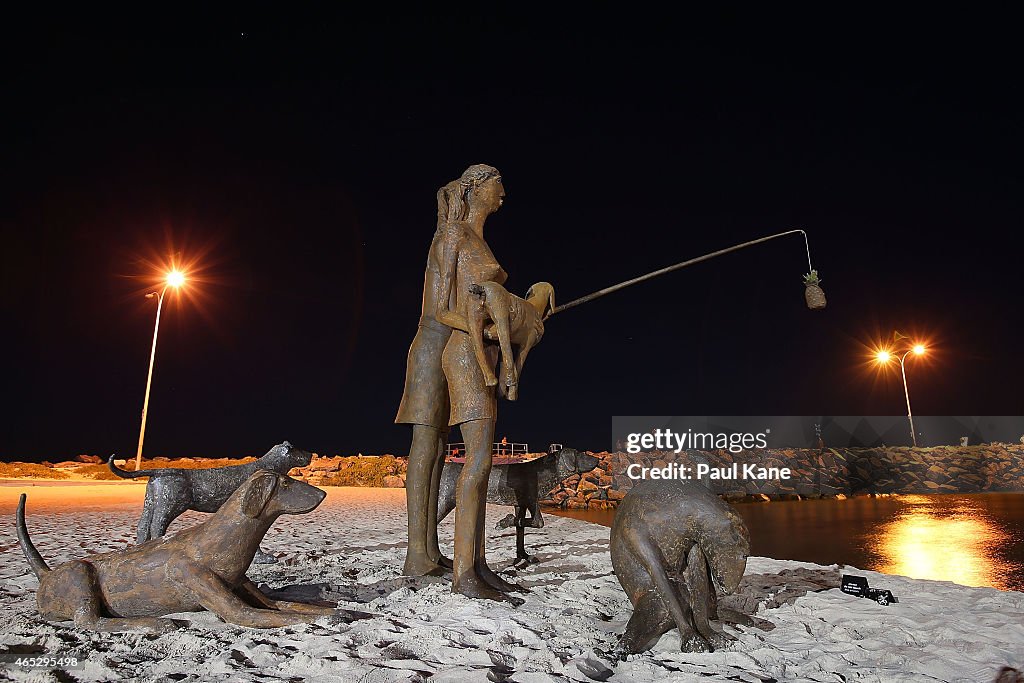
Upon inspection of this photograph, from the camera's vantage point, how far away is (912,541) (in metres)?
6.21

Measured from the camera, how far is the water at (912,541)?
4.55 m

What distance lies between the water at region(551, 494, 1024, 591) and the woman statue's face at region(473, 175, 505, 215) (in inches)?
158

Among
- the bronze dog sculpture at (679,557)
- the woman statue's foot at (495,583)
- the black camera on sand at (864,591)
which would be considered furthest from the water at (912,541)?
the woman statue's foot at (495,583)

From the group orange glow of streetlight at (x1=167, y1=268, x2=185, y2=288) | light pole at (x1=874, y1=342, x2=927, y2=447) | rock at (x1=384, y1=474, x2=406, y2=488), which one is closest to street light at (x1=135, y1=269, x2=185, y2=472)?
orange glow of streetlight at (x1=167, y1=268, x2=185, y2=288)

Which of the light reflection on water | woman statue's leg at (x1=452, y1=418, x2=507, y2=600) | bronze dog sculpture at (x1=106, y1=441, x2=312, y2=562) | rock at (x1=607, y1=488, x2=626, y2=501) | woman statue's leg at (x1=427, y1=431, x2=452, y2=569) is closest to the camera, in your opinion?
woman statue's leg at (x1=452, y1=418, x2=507, y2=600)

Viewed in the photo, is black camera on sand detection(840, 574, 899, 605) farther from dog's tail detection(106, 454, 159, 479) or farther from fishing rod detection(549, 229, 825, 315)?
dog's tail detection(106, 454, 159, 479)

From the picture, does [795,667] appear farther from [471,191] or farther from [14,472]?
[14,472]

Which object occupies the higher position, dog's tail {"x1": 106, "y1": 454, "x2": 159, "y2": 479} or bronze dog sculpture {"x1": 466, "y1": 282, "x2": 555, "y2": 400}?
bronze dog sculpture {"x1": 466, "y1": 282, "x2": 555, "y2": 400}

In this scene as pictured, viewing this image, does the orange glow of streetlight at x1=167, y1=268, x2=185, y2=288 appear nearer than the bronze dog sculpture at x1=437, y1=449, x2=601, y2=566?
No

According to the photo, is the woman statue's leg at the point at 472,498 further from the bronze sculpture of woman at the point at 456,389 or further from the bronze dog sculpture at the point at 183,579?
the bronze dog sculpture at the point at 183,579

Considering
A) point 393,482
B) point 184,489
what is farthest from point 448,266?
point 393,482

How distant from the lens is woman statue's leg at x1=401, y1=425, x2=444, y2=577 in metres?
4.09

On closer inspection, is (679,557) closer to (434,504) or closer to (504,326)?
(504,326)

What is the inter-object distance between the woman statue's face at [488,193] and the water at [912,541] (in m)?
4.00
